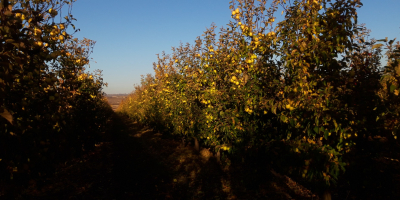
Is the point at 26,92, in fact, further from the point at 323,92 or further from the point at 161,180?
the point at 161,180

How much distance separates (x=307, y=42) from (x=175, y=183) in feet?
20.8

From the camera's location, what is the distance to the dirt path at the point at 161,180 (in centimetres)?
715

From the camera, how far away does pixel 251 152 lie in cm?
596

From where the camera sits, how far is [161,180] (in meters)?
8.68

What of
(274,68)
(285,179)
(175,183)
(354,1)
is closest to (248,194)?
(285,179)

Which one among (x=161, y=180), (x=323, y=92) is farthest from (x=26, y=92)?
(x=161, y=180)

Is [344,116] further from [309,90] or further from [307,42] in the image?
[307,42]

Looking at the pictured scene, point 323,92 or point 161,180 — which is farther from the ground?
point 323,92

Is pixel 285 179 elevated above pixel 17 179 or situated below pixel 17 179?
below

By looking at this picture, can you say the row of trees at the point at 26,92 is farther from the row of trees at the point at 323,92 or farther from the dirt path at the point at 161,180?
the row of trees at the point at 323,92

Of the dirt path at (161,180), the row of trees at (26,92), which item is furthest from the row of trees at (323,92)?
the row of trees at (26,92)

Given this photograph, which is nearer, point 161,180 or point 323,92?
point 323,92

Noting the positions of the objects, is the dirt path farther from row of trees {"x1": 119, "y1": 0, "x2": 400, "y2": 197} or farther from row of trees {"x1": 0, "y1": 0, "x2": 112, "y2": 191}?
row of trees {"x1": 119, "y1": 0, "x2": 400, "y2": 197}

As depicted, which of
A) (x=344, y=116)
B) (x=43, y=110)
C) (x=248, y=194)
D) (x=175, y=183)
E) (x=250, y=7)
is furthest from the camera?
(x=175, y=183)
